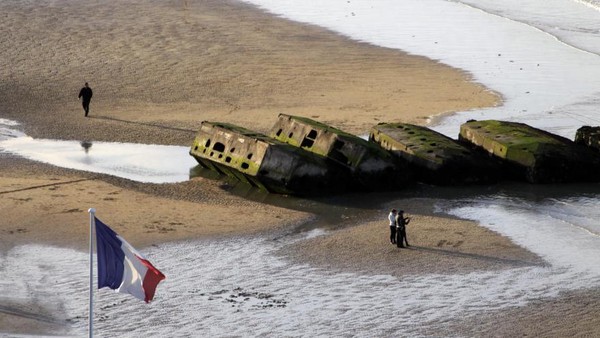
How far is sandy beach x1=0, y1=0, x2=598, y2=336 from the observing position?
28.2m

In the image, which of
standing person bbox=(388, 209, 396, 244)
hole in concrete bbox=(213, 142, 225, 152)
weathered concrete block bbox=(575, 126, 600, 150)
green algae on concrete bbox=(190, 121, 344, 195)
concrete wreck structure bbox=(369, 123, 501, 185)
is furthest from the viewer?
weathered concrete block bbox=(575, 126, 600, 150)

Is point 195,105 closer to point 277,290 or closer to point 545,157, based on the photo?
point 545,157

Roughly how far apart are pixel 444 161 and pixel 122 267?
55.5 feet

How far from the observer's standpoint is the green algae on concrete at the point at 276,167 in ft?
106

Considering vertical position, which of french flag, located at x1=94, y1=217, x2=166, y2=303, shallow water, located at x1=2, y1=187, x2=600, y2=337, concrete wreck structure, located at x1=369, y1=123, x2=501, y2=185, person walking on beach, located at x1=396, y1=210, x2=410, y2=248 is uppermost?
french flag, located at x1=94, y1=217, x2=166, y2=303

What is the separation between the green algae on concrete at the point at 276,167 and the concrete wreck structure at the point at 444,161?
2.56 m

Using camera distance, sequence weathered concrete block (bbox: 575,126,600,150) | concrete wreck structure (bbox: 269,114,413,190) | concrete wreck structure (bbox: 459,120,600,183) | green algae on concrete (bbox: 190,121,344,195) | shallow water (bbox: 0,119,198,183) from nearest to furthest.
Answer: green algae on concrete (bbox: 190,121,344,195) < concrete wreck structure (bbox: 269,114,413,190) < concrete wreck structure (bbox: 459,120,600,183) < shallow water (bbox: 0,119,198,183) < weathered concrete block (bbox: 575,126,600,150)

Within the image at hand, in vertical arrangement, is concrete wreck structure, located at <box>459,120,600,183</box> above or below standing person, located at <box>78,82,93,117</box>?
above

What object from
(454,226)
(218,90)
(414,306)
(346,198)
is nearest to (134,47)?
(218,90)

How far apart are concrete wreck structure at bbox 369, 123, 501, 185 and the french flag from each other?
16.7 meters

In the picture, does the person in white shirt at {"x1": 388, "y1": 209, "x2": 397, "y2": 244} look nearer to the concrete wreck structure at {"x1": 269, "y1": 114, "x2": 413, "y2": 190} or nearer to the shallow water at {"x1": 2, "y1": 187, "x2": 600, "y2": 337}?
the shallow water at {"x1": 2, "y1": 187, "x2": 600, "y2": 337}

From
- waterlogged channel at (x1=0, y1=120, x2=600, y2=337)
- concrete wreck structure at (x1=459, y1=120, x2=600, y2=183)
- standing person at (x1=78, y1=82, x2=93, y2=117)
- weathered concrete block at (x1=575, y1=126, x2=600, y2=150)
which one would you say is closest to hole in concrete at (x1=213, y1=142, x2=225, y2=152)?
waterlogged channel at (x1=0, y1=120, x2=600, y2=337)

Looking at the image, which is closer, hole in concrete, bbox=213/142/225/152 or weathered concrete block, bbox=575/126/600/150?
hole in concrete, bbox=213/142/225/152

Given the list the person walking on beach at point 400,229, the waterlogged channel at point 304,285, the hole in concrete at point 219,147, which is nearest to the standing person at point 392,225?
the person walking on beach at point 400,229
